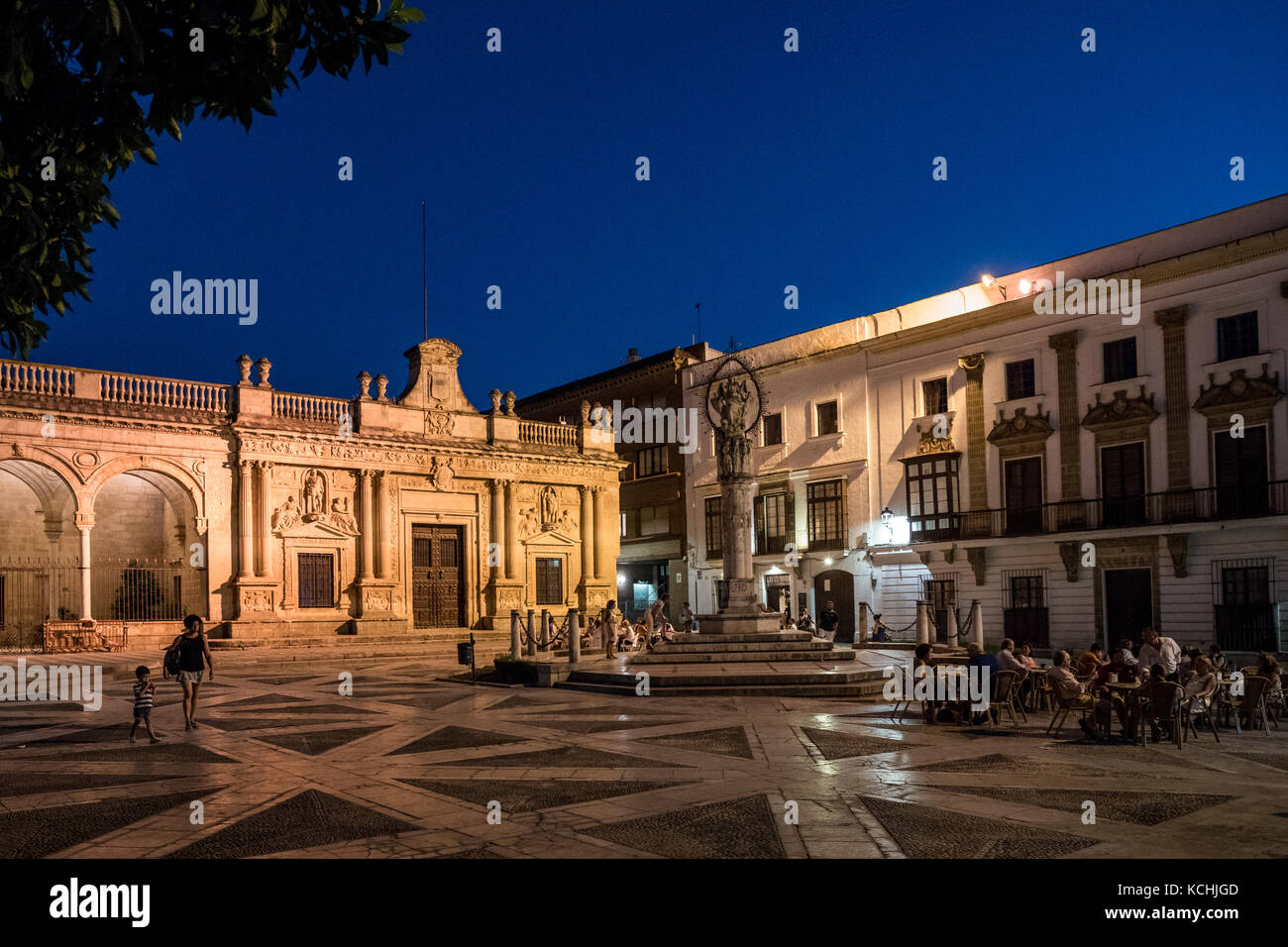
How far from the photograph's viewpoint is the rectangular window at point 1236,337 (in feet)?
80.8

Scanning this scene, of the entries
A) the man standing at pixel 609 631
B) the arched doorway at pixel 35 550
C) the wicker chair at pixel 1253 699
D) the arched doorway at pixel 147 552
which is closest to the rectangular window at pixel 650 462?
the man standing at pixel 609 631

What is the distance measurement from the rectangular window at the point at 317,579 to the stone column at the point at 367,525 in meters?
0.97

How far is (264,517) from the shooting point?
28.3 meters

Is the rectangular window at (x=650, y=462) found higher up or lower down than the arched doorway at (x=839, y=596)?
higher up

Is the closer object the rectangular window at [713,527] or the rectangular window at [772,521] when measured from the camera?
the rectangular window at [772,521]

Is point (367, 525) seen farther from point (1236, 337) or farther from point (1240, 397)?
point (1236, 337)

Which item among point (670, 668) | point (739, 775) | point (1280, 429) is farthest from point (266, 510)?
point (1280, 429)

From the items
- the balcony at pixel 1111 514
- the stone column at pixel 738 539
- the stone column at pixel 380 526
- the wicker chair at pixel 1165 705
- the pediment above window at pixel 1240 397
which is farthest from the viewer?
the stone column at pixel 380 526

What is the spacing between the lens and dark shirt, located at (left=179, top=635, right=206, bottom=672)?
12.7 meters

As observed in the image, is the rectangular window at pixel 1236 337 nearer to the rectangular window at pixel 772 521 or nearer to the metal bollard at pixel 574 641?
the rectangular window at pixel 772 521

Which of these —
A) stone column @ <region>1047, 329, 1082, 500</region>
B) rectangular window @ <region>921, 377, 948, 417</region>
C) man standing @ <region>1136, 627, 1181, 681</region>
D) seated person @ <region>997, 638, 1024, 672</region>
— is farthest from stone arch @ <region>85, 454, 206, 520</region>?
stone column @ <region>1047, 329, 1082, 500</region>

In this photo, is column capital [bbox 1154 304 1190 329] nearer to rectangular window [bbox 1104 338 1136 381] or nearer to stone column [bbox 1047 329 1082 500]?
rectangular window [bbox 1104 338 1136 381]

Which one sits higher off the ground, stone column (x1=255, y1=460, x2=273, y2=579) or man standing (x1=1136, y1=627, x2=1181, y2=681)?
stone column (x1=255, y1=460, x2=273, y2=579)

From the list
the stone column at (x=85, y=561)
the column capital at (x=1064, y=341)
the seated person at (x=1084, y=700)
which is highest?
the column capital at (x=1064, y=341)
